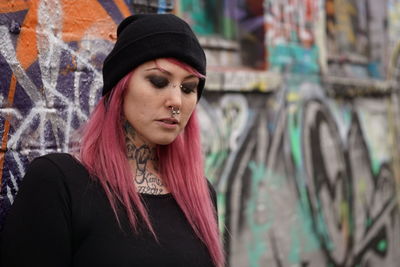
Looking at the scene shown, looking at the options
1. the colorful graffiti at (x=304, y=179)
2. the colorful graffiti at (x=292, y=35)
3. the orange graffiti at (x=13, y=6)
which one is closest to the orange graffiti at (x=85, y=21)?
the orange graffiti at (x=13, y=6)

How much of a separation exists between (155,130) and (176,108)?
4.1 inches

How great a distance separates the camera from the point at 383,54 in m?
6.79

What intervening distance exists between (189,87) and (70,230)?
0.66 metres

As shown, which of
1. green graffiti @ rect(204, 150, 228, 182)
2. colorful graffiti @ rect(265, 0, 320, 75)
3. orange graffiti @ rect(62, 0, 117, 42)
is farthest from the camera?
colorful graffiti @ rect(265, 0, 320, 75)

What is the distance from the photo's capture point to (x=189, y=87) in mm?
2199

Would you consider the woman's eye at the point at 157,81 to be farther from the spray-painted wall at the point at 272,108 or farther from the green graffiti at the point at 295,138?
the green graffiti at the point at 295,138

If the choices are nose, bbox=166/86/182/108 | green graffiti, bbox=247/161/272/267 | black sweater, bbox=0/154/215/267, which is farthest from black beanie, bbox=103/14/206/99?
green graffiti, bbox=247/161/272/267

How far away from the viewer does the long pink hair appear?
6.75ft

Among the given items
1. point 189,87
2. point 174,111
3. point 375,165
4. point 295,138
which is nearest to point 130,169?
point 174,111

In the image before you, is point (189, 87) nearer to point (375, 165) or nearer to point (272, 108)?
point (272, 108)

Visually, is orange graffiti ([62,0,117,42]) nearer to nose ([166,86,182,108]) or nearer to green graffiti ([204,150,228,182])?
nose ([166,86,182,108])

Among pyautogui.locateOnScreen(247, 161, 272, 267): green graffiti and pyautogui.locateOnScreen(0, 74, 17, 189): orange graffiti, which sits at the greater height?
pyautogui.locateOnScreen(0, 74, 17, 189): orange graffiti

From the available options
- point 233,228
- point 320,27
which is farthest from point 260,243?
point 320,27

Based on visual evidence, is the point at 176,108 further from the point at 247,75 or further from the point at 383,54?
the point at 383,54
